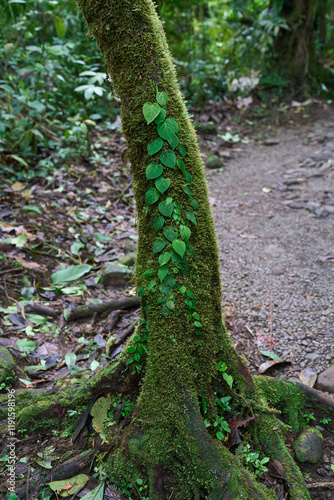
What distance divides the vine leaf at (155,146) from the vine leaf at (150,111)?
0.09 m

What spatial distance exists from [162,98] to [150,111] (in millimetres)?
85

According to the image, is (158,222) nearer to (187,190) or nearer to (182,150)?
(187,190)

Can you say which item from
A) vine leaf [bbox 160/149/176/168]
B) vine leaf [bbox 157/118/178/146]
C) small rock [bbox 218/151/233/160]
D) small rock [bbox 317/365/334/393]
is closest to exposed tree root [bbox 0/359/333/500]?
small rock [bbox 317/365/334/393]

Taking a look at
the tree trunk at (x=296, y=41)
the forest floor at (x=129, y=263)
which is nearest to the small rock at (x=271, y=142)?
the forest floor at (x=129, y=263)

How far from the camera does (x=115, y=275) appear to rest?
3.43 m

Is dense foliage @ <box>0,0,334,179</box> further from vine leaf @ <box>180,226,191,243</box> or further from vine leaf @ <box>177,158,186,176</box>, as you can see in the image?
vine leaf @ <box>180,226,191,243</box>

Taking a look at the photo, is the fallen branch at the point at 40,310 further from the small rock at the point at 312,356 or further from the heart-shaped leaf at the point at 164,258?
the small rock at the point at 312,356

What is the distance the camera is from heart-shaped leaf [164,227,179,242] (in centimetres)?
167

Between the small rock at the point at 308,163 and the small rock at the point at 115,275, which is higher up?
the small rock at the point at 308,163

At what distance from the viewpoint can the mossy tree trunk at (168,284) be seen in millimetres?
1637

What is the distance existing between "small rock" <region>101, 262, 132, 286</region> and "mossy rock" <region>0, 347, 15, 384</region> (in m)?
1.17

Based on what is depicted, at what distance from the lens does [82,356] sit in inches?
104

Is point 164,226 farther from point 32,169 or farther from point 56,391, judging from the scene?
point 32,169

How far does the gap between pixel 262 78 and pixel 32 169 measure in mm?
5291
